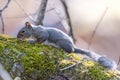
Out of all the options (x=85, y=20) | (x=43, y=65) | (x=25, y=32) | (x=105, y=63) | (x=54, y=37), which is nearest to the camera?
(x=43, y=65)

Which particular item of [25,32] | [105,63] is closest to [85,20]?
[25,32]

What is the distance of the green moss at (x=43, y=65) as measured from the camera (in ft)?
7.28

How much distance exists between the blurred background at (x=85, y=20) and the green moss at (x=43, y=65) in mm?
1911

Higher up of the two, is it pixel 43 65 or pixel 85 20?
pixel 43 65

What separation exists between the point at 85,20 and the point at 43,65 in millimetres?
2523

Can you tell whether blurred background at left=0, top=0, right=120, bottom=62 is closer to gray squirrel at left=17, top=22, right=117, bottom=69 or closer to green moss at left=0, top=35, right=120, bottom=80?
gray squirrel at left=17, top=22, right=117, bottom=69

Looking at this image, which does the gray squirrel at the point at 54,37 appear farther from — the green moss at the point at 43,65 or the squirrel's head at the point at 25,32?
the green moss at the point at 43,65

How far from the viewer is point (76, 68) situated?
2.28 metres

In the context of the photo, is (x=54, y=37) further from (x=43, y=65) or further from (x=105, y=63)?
(x=43, y=65)

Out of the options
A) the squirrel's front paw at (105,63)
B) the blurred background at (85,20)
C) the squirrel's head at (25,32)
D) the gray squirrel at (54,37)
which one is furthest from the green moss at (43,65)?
the blurred background at (85,20)

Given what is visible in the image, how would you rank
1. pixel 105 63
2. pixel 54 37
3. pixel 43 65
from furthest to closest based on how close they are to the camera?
pixel 54 37, pixel 105 63, pixel 43 65

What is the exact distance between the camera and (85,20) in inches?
186

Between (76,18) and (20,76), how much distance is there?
2502 millimetres

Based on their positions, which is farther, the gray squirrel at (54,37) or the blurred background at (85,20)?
the blurred background at (85,20)
